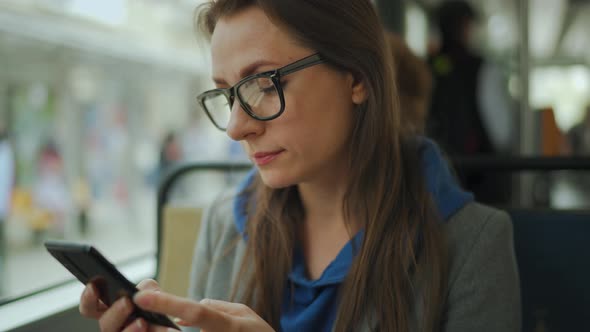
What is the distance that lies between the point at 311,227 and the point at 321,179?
0.42 ft

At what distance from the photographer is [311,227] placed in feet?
4.13

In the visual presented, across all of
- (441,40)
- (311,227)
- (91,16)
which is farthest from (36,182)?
(311,227)

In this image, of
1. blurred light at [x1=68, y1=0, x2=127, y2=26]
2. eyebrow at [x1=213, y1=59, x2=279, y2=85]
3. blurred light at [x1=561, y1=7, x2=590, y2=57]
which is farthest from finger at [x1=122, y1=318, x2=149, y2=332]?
blurred light at [x1=561, y1=7, x2=590, y2=57]

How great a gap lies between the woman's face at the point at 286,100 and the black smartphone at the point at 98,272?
0.36 meters

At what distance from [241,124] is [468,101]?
2.28 m

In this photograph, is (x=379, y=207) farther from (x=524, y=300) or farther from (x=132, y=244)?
(x=132, y=244)

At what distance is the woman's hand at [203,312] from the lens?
2.36ft

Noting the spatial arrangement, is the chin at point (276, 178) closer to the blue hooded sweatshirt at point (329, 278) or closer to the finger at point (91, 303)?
the blue hooded sweatshirt at point (329, 278)

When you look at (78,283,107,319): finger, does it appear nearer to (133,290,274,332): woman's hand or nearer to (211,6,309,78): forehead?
(133,290,274,332): woman's hand

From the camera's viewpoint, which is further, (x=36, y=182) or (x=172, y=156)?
(x=172, y=156)

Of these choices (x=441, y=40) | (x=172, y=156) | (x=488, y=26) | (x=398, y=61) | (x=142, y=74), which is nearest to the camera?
(x=398, y=61)

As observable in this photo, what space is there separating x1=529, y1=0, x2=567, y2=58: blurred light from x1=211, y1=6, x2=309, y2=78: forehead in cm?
500

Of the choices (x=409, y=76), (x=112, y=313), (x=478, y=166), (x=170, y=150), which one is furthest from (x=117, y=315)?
(x=170, y=150)

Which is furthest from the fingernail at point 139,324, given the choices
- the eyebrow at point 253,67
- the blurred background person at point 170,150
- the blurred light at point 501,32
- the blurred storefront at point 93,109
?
the blurred background person at point 170,150
